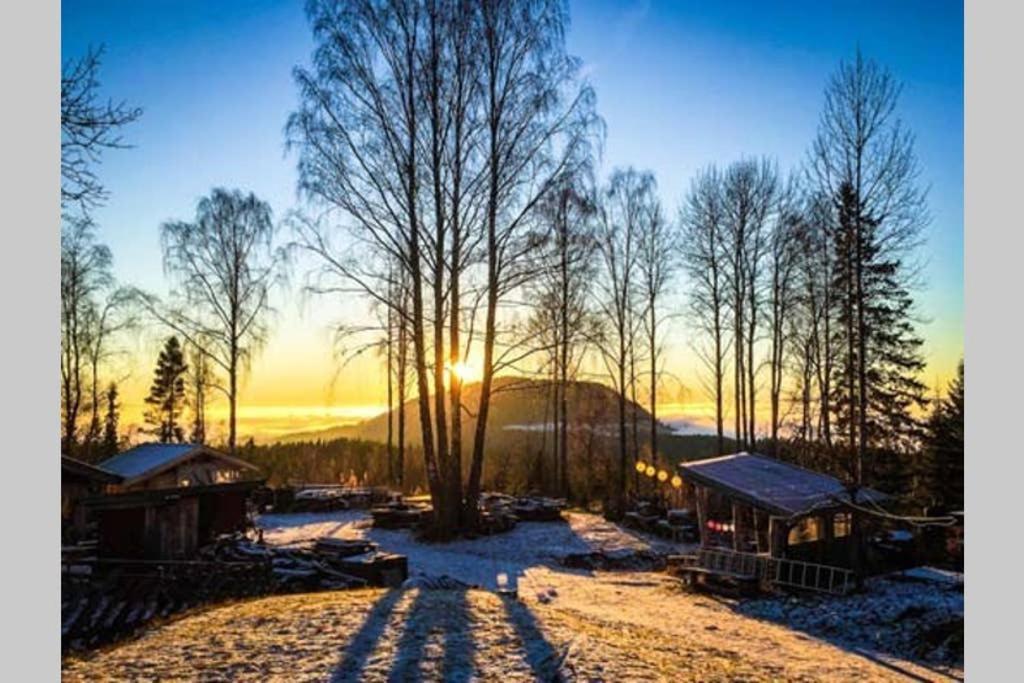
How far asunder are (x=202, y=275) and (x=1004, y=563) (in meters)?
22.8

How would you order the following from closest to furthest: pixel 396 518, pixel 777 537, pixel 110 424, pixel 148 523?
pixel 148 523, pixel 777 537, pixel 396 518, pixel 110 424

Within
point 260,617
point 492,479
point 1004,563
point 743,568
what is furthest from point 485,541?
point 1004,563

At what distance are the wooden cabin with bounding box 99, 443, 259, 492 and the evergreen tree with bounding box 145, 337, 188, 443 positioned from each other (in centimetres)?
1213

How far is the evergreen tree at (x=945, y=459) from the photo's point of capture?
18.1 m

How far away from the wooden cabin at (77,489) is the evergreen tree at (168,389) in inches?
735

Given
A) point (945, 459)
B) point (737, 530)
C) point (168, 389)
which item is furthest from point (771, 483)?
point (168, 389)

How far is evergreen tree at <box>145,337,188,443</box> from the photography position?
32875mm

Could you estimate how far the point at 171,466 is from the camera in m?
19.5

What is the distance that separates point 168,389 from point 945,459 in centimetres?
3019

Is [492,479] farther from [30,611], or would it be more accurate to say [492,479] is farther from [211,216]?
[30,611]

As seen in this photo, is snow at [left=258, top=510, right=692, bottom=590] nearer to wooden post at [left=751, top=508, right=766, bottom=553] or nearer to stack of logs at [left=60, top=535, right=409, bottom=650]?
stack of logs at [left=60, top=535, right=409, bottom=650]

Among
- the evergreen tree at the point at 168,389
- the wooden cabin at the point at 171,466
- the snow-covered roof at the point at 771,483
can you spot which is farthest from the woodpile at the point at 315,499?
the snow-covered roof at the point at 771,483

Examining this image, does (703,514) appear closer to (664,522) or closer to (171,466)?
(664,522)

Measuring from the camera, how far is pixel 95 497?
12148 mm
